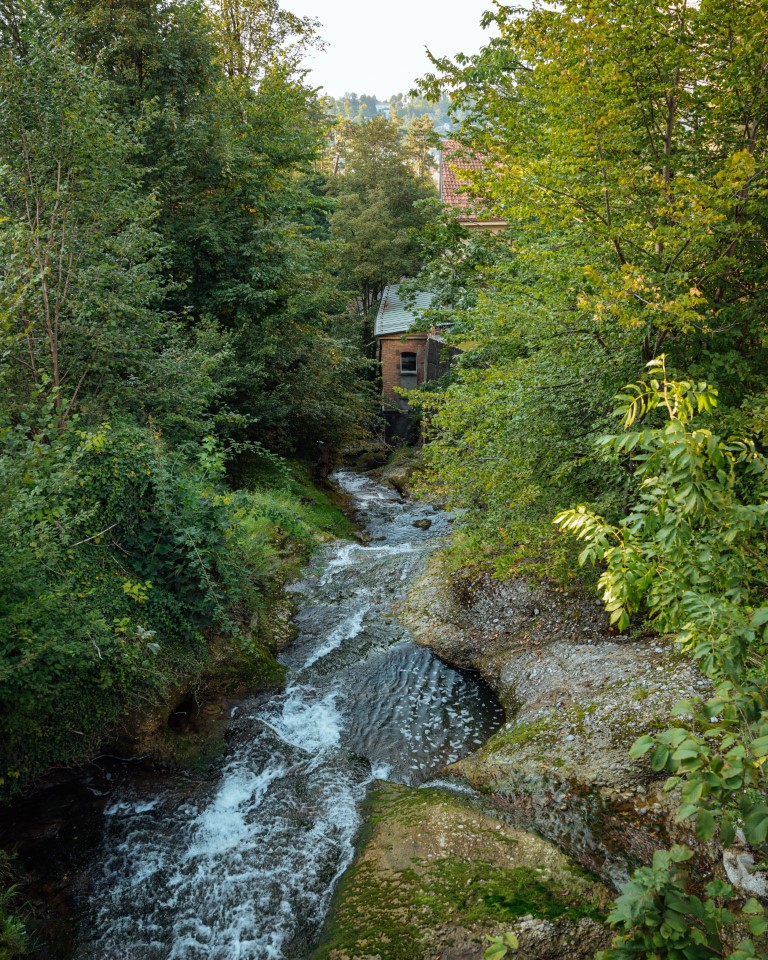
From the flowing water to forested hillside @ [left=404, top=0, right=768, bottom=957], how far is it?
2178 millimetres

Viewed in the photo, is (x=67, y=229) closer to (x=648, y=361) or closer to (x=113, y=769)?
(x=113, y=769)

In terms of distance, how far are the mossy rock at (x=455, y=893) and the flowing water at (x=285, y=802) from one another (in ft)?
1.14

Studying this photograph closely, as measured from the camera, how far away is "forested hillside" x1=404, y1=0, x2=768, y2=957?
2637 millimetres

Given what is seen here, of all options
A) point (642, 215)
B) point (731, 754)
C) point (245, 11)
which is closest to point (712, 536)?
point (731, 754)

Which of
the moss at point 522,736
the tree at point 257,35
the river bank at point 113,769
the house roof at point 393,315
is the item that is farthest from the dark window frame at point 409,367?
the moss at point 522,736

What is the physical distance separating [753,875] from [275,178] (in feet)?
55.8

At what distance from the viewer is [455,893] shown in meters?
4.71

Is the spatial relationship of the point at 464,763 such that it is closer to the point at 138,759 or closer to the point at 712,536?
the point at 138,759

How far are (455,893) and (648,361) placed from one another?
16.2 ft

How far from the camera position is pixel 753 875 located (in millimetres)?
4344

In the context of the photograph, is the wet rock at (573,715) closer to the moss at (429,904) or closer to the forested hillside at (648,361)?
the forested hillside at (648,361)

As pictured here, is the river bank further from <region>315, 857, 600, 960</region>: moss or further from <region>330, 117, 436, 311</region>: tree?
<region>330, 117, 436, 311</region>: tree

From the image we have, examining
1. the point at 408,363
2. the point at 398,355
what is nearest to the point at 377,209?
the point at 398,355

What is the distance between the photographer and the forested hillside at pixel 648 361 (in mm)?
2637
